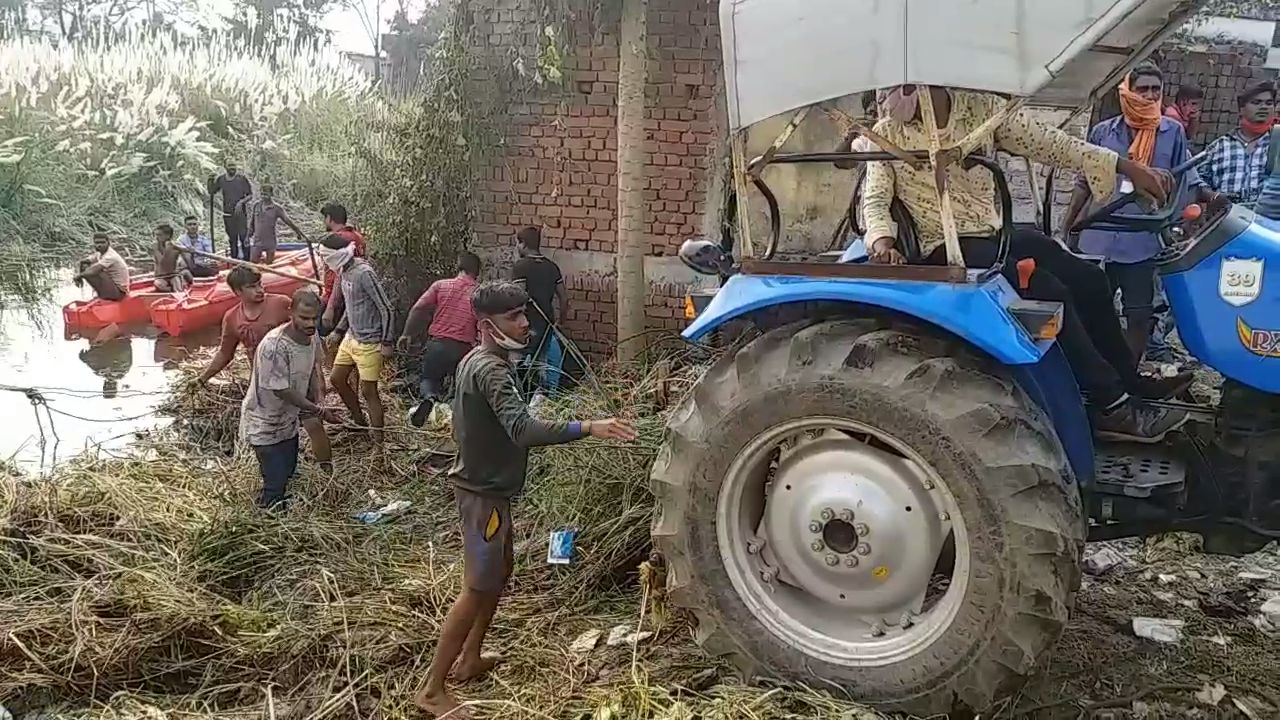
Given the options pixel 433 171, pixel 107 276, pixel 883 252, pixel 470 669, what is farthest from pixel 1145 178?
pixel 107 276

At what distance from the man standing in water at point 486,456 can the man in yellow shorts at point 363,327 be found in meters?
3.47

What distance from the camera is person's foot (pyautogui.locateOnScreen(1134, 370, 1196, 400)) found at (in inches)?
153

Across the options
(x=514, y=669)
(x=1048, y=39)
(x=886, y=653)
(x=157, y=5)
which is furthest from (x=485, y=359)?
(x=157, y=5)

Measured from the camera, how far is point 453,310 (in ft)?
23.9

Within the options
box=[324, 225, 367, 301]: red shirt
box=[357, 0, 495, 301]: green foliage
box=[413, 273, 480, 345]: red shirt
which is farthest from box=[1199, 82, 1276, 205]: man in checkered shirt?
box=[324, 225, 367, 301]: red shirt

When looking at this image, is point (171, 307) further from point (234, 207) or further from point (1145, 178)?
point (1145, 178)

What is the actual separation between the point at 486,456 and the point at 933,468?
151 centimetres

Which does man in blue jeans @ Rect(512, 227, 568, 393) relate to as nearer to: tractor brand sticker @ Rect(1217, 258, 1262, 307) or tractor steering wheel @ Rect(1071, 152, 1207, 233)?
tractor steering wheel @ Rect(1071, 152, 1207, 233)

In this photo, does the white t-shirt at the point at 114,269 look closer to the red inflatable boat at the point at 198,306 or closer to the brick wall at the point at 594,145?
the red inflatable boat at the point at 198,306

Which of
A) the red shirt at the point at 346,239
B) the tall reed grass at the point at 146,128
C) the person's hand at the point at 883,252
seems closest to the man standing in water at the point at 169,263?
the tall reed grass at the point at 146,128

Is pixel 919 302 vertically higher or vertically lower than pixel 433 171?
lower

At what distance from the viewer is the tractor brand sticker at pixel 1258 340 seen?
3.38m

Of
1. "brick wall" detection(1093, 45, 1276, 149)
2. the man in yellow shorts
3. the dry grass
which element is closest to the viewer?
the dry grass

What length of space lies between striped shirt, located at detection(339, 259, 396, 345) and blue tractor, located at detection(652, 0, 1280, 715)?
4010 mm
